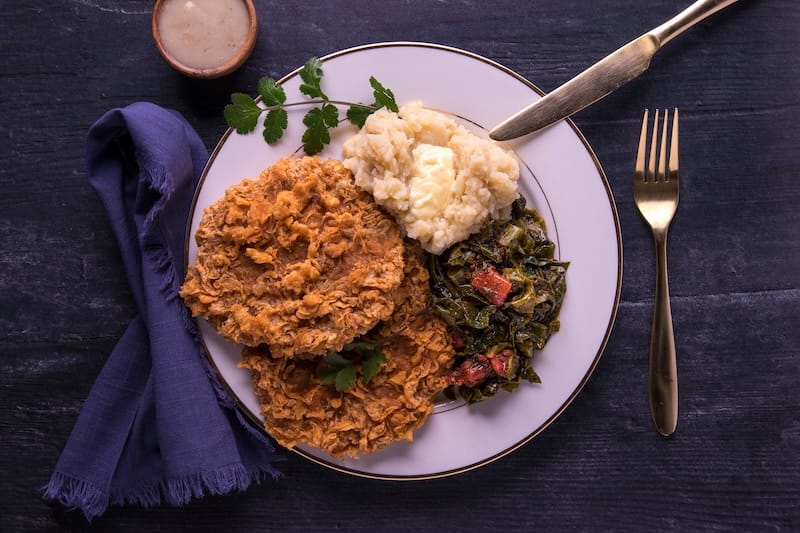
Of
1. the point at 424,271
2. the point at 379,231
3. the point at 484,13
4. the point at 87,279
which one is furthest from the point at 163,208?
the point at 484,13

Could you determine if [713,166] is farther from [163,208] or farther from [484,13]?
[163,208]

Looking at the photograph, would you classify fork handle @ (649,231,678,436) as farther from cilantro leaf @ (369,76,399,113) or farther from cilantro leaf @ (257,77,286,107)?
cilantro leaf @ (257,77,286,107)

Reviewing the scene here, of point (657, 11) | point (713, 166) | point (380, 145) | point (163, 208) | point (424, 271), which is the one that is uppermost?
point (657, 11)

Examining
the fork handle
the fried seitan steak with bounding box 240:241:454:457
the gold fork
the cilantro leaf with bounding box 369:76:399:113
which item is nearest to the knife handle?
the gold fork

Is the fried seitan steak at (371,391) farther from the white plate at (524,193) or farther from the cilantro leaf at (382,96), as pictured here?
the cilantro leaf at (382,96)

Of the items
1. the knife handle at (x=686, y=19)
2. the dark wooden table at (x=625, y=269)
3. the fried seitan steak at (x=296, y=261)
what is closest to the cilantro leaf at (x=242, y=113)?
the fried seitan steak at (x=296, y=261)

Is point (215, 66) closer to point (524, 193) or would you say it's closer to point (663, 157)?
point (524, 193)
